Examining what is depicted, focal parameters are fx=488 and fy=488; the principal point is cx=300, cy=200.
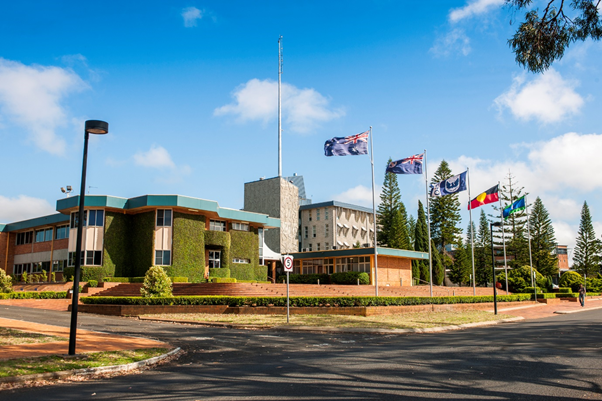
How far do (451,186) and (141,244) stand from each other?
24928 millimetres

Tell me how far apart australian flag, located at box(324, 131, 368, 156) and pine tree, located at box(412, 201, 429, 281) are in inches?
1395

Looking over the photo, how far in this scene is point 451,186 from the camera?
34.3 metres

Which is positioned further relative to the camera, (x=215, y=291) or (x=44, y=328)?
(x=215, y=291)

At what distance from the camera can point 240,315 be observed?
81.0 feet

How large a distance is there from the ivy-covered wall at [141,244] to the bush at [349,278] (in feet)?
62.0

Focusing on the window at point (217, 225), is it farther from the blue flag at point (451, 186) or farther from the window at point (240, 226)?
the blue flag at point (451, 186)

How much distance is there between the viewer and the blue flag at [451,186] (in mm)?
33812

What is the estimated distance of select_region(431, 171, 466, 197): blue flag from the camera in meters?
33.8

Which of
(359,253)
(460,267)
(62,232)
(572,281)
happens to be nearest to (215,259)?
(359,253)

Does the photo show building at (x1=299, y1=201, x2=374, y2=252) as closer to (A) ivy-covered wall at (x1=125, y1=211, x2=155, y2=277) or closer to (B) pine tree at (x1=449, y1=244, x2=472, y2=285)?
(B) pine tree at (x1=449, y1=244, x2=472, y2=285)

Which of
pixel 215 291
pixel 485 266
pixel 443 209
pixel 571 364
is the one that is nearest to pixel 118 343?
pixel 571 364

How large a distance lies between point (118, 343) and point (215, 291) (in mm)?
17723

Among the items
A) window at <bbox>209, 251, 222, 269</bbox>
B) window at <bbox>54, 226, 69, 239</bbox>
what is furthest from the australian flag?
window at <bbox>54, 226, 69, 239</bbox>

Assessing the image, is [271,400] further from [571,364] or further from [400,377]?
[571,364]
